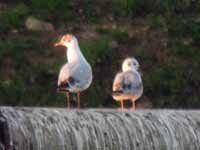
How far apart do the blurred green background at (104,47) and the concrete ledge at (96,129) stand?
3.60 m

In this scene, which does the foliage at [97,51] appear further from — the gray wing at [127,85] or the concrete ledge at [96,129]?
the concrete ledge at [96,129]

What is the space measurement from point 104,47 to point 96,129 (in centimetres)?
475

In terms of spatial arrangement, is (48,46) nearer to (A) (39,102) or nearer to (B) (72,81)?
(A) (39,102)

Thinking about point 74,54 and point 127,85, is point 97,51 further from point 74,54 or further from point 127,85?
point 127,85

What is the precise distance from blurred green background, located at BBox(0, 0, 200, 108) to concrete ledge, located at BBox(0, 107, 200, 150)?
3.60 meters

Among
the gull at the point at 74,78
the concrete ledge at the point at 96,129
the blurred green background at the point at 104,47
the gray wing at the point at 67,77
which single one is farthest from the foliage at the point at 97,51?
the concrete ledge at the point at 96,129

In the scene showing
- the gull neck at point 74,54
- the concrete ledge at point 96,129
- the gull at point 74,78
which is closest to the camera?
the concrete ledge at point 96,129

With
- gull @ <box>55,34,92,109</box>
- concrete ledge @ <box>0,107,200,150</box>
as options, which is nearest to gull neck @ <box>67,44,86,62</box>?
gull @ <box>55,34,92,109</box>

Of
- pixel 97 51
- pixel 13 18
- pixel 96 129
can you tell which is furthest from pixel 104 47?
pixel 96 129

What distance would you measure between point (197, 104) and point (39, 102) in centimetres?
148

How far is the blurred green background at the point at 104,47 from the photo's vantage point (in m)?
12.0

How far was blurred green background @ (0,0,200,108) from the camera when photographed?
39.2 feet

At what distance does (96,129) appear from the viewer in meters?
7.80

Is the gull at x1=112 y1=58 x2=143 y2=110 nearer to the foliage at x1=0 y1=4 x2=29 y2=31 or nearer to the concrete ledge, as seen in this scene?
the concrete ledge
